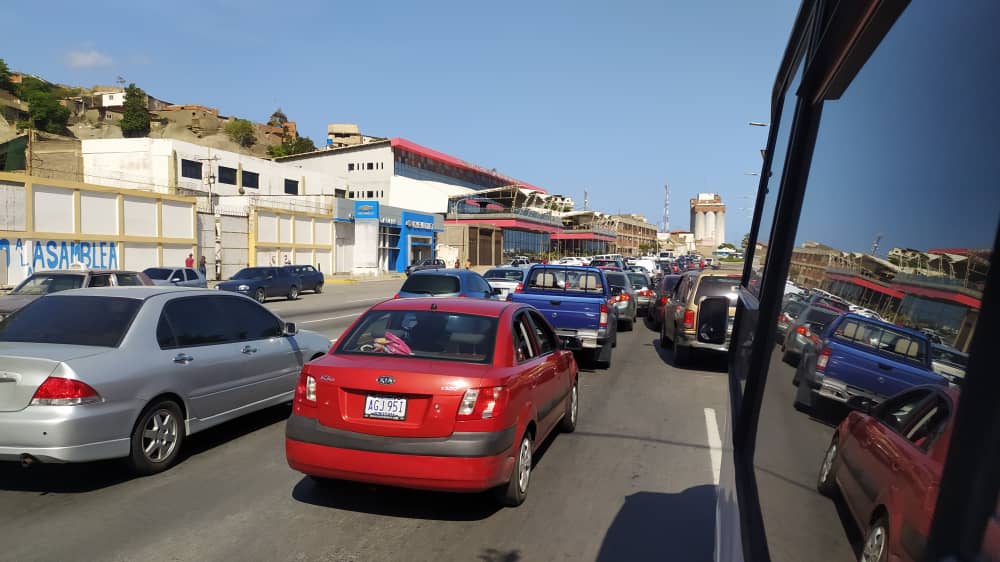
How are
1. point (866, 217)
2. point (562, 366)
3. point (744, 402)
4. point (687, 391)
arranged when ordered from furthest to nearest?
point (687, 391)
point (562, 366)
point (744, 402)
point (866, 217)

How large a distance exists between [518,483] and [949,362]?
16.1ft

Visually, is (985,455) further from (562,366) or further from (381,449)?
(562,366)

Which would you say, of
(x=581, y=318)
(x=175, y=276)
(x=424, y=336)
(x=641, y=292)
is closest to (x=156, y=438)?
(x=424, y=336)

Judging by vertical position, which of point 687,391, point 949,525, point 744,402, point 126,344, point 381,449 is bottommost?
point 687,391

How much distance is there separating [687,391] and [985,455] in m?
10.6

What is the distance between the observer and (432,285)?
15.1 metres

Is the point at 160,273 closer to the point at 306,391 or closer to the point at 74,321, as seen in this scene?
the point at 74,321

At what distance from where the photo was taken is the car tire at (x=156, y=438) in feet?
19.2

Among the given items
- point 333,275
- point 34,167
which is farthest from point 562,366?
point 34,167

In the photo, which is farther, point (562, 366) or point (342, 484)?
point (562, 366)

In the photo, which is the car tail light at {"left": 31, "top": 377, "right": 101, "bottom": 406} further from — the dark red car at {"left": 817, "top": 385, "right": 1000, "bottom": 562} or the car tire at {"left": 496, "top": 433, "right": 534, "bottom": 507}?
the dark red car at {"left": 817, "top": 385, "right": 1000, "bottom": 562}

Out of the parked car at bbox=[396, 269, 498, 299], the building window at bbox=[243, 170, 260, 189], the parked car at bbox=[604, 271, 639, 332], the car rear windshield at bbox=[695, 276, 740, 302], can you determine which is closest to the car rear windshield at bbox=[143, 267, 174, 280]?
the parked car at bbox=[396, 269, 498, 299]

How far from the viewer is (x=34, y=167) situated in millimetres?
56844

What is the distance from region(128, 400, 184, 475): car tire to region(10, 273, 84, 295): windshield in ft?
32.7
